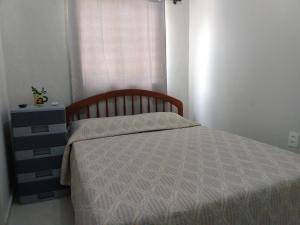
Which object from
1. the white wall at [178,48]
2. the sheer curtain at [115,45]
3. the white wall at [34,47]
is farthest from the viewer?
the white wall at [178,48]

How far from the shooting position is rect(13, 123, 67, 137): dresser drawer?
1936mm

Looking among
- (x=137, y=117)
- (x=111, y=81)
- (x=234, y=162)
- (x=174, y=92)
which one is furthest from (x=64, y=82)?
(x=234, y=162)

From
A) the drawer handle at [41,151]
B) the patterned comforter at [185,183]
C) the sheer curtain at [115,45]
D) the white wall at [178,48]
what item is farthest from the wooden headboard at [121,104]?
the patterned comforter at [185,183]

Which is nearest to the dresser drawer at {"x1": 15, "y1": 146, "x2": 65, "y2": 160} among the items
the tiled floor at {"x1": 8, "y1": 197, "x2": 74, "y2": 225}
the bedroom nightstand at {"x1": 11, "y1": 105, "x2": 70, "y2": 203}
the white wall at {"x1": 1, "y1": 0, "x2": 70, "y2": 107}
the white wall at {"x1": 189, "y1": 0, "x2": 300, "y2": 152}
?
the bedroom nightstand at {"x1": 11, "y1": 105, "x2": 70, "y2": 203}

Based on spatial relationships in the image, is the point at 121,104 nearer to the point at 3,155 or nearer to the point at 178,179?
the point at 3,155

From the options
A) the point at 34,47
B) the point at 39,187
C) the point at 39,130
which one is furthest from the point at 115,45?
the point at 39,187

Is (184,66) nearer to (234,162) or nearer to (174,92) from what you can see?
(174,92)

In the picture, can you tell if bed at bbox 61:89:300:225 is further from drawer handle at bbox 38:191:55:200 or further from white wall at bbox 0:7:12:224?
white wall at bbox 0:7:12:224

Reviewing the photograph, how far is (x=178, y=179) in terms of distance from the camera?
1.25m

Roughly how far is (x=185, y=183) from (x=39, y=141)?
1.37 m

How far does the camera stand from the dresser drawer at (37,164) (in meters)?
1.98

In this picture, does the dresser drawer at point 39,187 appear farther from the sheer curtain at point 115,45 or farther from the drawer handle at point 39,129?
the sheer curtain at point 115,45

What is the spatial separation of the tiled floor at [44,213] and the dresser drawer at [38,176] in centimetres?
21

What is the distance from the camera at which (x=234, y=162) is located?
57.2 inches
